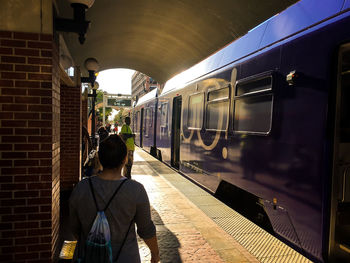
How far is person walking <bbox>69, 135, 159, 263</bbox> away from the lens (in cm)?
168

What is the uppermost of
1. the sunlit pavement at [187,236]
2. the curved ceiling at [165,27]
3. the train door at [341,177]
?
the curved ceiling at [165,27]

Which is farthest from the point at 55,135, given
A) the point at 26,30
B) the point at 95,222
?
the point at 95,222

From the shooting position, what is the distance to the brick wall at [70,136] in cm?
634

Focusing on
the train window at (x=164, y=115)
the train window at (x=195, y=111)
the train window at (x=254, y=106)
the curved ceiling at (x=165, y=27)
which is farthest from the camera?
the train window at (x=164, y=115)

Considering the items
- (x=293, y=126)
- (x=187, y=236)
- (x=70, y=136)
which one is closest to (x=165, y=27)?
(x=70, y=136)

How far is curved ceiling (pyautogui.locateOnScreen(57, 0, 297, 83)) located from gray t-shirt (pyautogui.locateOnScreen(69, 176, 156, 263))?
399cm

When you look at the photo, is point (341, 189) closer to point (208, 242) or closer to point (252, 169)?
point (252, 169)

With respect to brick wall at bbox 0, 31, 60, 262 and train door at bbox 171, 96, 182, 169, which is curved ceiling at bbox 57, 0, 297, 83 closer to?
train door at bbox 171, 96, 182, 169

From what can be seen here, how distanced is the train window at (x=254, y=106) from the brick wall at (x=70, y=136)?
3.58 m

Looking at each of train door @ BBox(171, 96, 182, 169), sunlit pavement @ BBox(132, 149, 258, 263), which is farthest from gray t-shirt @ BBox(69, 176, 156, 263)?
train door @ BBox(171, 96, 182, 169)

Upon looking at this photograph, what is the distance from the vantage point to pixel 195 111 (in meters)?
7.04

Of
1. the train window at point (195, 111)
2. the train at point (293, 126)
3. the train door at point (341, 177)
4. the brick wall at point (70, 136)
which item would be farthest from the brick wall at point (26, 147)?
the train window at point (195, 111)

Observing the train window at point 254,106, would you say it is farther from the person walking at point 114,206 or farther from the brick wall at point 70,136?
the brick wall at point 70,136

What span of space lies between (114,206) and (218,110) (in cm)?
426
